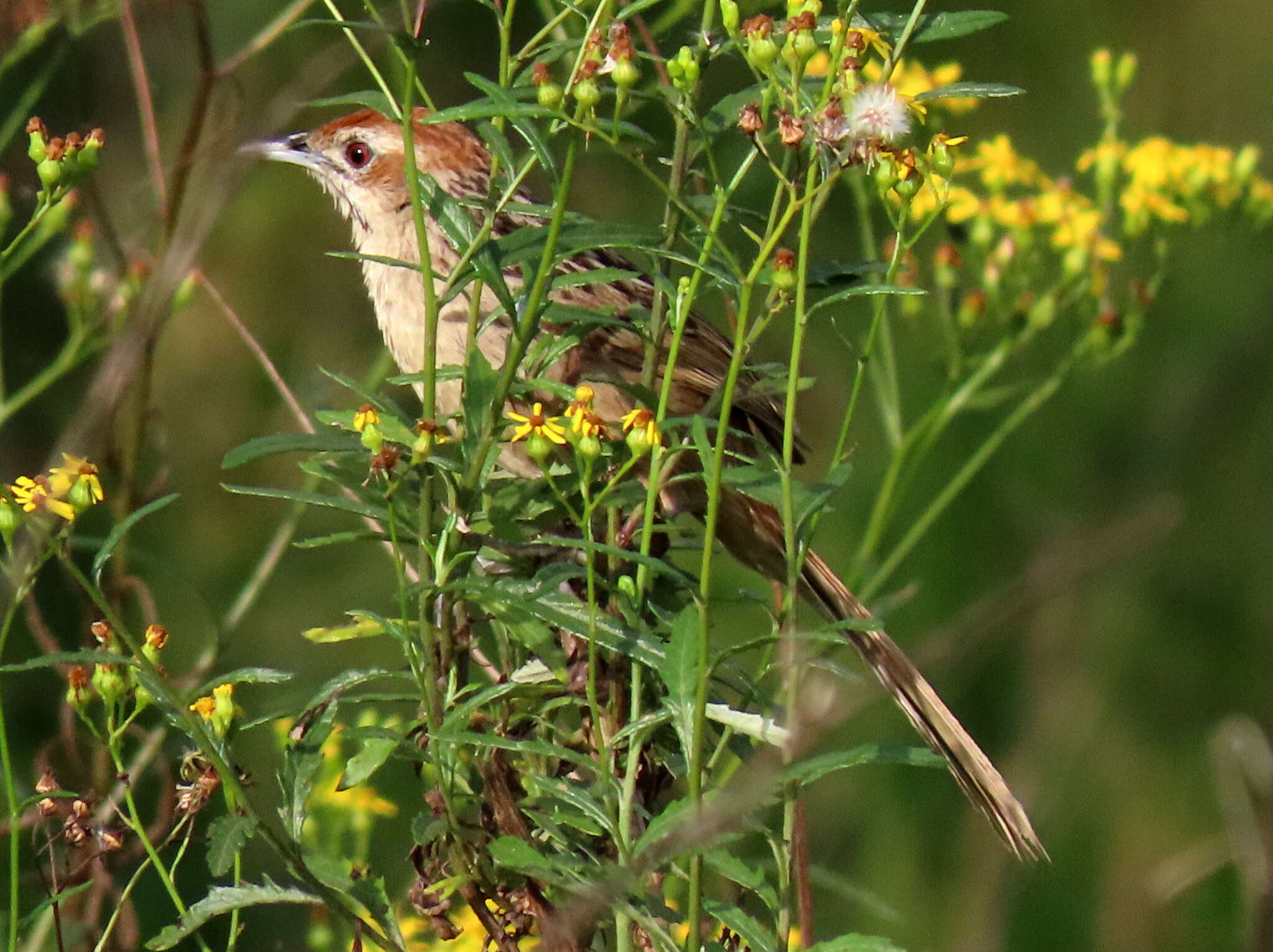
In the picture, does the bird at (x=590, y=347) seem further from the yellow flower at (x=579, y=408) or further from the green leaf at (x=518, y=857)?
the green leaf at (x=518, y=857)

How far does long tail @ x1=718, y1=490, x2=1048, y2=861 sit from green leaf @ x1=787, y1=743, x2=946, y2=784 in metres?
0.47

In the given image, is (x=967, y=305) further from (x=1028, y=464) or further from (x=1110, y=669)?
(x=1110, y=669)

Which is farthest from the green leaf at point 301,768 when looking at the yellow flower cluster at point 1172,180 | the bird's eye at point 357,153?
the yellow flower cluster at point 1172,180

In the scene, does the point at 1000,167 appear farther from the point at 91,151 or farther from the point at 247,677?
the point at 247,677

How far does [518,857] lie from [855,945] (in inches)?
15.8

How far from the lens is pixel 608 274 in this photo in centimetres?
228

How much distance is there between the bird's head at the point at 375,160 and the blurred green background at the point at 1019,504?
893 mm

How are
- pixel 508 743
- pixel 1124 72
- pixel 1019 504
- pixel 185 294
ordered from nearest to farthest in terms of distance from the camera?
pixel 508 743 → pixel 185 294 → pixel 1124 72 → pixel 1019 504

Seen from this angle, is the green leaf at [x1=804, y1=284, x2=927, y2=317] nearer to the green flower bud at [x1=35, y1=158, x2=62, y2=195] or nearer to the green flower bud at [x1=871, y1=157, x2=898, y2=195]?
the green flower bud at [x1=871, y1=157, x2=898, y2=195]

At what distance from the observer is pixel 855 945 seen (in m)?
1.96

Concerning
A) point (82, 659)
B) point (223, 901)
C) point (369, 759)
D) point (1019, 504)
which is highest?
point (82, 659)

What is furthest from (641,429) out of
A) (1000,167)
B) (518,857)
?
(1000,167)

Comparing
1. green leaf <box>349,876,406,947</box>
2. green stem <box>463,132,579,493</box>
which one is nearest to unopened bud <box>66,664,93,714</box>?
green leaf <box>349,876,406,947</box>

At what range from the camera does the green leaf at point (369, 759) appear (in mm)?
2076
